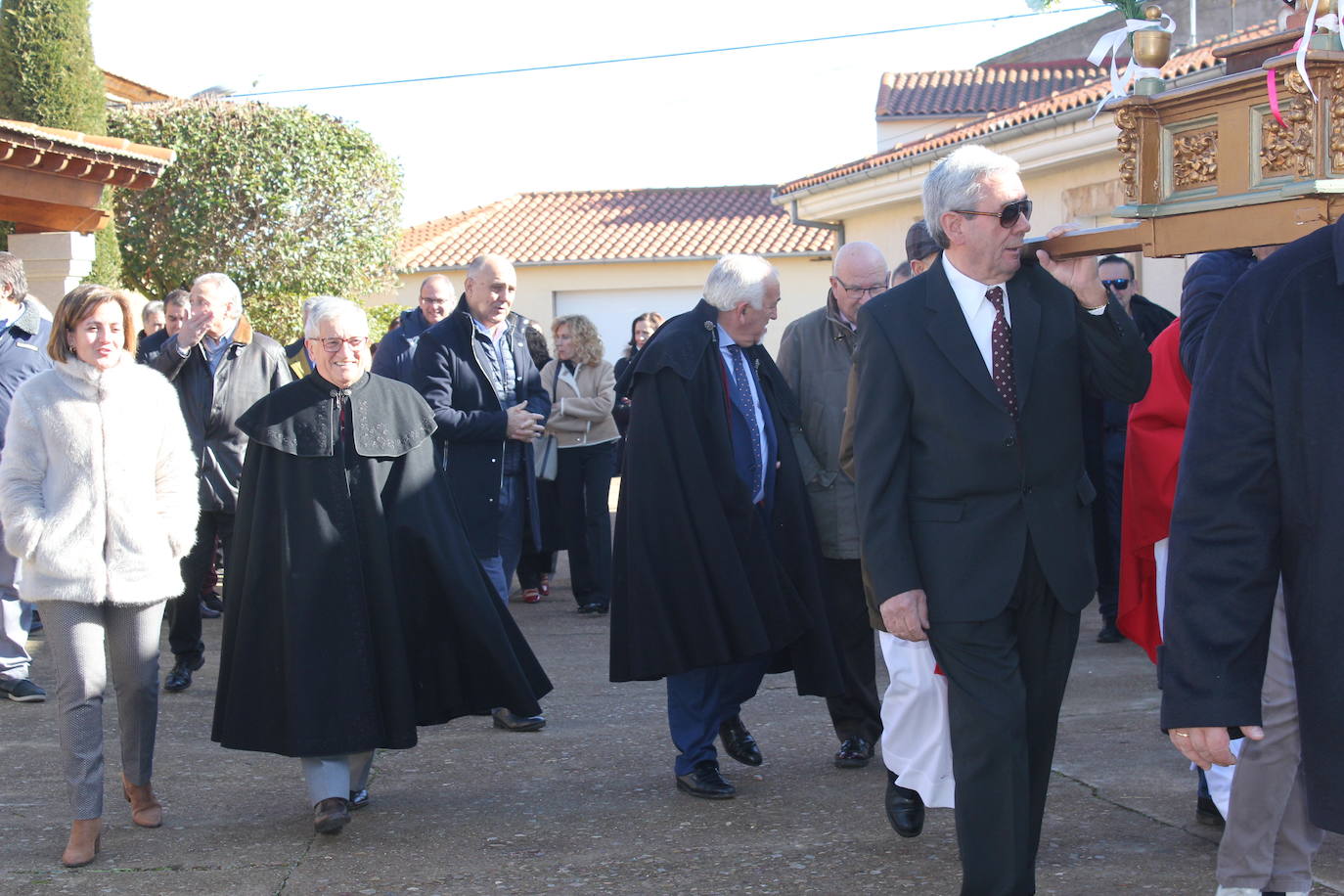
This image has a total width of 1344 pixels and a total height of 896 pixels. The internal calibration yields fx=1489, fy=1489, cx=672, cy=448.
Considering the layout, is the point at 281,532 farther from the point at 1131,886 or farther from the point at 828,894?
the point at 1131,886

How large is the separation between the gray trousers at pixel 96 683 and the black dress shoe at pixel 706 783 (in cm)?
183

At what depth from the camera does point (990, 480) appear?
369 cm

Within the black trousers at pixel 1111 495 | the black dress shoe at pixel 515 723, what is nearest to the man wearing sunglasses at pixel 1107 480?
the black trousers at pixel 1111 495

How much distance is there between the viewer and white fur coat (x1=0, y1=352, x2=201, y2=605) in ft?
15.6

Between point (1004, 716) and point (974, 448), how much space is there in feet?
2.15

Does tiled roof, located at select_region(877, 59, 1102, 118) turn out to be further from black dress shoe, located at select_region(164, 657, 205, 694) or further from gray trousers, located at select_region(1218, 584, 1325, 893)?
gray trousers, located at select_region(1218, 584, 1325, 893)

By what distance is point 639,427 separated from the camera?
5.32 m

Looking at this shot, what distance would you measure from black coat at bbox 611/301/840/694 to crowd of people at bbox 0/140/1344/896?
0.5 inches

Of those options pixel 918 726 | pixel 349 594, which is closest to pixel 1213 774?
pixel 918 726

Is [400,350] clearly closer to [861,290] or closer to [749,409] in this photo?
[749,409]

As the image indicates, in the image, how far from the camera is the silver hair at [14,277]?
6922 mm

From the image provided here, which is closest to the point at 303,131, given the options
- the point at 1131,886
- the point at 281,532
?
the point at 281,532

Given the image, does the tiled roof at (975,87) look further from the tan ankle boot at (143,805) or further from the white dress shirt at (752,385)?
the tan ankle boot at (143,805)

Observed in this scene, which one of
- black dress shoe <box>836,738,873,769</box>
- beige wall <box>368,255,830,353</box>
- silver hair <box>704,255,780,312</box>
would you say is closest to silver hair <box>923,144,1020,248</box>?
silver hair <box>704,255,780,312</box>
